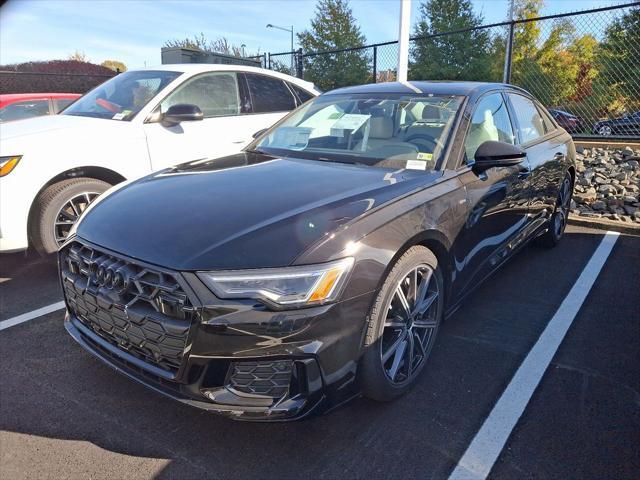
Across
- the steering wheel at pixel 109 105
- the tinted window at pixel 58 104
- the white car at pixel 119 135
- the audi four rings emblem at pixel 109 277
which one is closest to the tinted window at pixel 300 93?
the white car at pixel 119 135

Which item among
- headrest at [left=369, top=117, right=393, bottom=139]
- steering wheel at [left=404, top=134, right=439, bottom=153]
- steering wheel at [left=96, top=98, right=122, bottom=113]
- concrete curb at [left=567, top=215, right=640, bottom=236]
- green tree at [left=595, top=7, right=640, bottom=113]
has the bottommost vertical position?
concrete curb at [left=567, top=215, right=640, bottom=236]

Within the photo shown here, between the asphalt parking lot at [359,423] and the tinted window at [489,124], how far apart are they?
48.3 inches

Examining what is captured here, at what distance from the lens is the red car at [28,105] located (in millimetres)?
8094

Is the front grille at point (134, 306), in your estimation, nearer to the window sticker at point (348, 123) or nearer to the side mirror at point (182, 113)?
the window sticker at point (348, 123)

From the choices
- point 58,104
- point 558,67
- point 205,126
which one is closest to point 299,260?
point 205,126

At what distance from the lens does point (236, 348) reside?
1821 millimetres

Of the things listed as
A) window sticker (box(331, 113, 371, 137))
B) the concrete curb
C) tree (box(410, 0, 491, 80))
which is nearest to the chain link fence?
tree (box(410, 0, 491, 80))

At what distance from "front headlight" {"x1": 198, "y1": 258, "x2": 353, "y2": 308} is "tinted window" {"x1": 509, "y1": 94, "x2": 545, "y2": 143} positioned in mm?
2639

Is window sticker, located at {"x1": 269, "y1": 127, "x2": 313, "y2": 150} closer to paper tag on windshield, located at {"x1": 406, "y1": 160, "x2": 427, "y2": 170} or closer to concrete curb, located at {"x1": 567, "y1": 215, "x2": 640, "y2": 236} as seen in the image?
paper tag on windshield, located at {"x1": 406, "y1": 160, "x2": 427, "y2": 170}

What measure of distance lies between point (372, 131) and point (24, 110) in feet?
24.9

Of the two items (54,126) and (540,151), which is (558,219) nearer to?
(540,151)

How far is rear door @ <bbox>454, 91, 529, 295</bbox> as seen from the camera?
2840 mm

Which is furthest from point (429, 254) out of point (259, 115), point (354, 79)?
point (354, 79)

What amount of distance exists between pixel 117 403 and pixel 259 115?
145 inches
